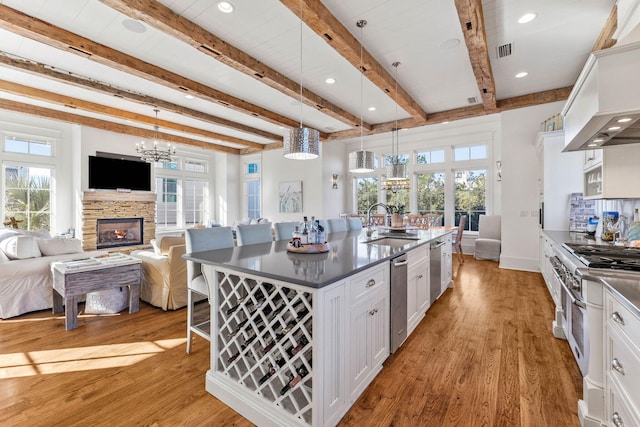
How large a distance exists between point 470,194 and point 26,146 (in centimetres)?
1003

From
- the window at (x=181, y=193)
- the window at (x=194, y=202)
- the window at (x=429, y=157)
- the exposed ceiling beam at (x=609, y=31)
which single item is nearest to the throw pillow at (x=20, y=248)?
the window at (x=181, y=193)

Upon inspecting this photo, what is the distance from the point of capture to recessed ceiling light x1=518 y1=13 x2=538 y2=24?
110 inches

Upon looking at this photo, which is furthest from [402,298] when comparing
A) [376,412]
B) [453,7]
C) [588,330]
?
[453,7]

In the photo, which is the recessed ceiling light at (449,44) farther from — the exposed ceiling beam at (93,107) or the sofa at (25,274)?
the exposed ceiling beam at (93,107)

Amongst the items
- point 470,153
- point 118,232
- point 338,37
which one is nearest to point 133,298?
point 338,37

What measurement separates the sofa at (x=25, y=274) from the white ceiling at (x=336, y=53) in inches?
93.7

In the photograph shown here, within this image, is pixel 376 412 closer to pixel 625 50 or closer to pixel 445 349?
pixel 445 349

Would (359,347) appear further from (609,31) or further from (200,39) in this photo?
(609,31)

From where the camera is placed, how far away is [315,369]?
1.41 metres

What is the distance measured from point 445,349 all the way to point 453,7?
3148 millimetres

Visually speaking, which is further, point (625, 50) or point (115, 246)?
point (115, 246)

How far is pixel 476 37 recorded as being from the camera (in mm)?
2854

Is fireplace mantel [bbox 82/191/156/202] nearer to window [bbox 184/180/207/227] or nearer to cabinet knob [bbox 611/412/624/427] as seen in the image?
window [bbox 184/180/207/227]

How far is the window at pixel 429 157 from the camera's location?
741 centimetres
